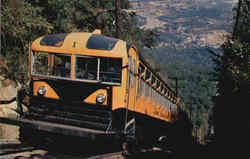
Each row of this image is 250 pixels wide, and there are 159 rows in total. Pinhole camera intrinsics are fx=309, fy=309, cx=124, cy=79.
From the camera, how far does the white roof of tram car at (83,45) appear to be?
31.6ft

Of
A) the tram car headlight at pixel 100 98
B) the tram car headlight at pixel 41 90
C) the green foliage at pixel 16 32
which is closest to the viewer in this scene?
the tram car headlight at pixel 100 98

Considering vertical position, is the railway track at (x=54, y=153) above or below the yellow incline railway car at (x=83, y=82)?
below

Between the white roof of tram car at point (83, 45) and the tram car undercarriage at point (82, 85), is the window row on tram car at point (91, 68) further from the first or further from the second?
the white roof of tram car at point (83, 45)

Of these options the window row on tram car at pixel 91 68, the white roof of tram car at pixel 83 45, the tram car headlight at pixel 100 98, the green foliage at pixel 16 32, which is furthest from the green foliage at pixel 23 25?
the tram car headlight at pixel 100 98

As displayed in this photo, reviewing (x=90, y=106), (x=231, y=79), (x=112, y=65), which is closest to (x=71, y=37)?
(x=112, y=65)

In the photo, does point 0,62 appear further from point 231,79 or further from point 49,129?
point 231,79

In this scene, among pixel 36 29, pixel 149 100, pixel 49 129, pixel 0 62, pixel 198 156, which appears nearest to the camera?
pixel 49 129

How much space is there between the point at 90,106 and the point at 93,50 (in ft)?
5.71

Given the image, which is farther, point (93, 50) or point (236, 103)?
point (236, 103)

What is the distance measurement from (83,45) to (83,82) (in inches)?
46.5

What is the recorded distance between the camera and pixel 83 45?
972 centimetres

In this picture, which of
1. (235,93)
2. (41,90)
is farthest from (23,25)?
(235,93)

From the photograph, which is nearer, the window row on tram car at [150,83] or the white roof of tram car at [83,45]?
the white roof of tram car at [83,45]

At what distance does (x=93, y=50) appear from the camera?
962 cm
